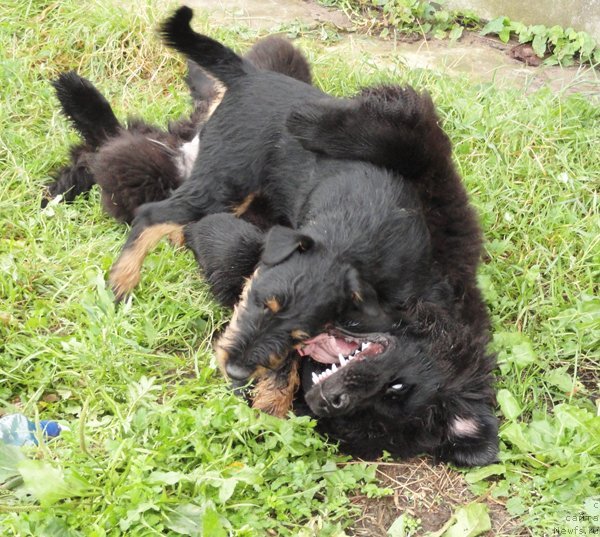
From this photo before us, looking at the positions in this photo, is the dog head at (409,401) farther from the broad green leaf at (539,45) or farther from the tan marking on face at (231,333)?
the broad green leaf at (539,45)

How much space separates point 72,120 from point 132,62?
102 cm

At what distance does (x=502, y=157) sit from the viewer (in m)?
4.66

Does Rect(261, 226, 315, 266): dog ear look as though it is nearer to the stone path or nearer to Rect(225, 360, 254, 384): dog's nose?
Rect(225, 360, 254, 384): dog's nose

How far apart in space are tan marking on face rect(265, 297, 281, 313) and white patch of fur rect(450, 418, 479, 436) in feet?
2.99

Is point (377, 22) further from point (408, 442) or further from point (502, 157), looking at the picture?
point (408, 442)

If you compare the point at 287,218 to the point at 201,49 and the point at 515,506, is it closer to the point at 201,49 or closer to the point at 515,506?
the point at 201,49

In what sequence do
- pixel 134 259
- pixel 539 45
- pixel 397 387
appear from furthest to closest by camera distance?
pixel 539 45 → pixel 134 259 → pixel 397 387

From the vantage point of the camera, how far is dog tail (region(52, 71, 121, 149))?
15.2 ft

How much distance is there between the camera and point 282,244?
337 centimetres

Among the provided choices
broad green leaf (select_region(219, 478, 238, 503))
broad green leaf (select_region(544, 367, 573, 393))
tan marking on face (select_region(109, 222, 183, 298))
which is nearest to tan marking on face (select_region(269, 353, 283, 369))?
broad green leaf (select_region(219, 478, 238, 503))

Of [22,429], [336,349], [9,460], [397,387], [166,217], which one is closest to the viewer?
[9,460]

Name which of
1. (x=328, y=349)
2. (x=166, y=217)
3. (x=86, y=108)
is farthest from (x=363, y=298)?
(x=86, y=108)

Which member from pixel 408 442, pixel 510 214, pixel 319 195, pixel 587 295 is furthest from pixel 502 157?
pixel 408 442

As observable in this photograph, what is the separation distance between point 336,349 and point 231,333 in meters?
0.49
